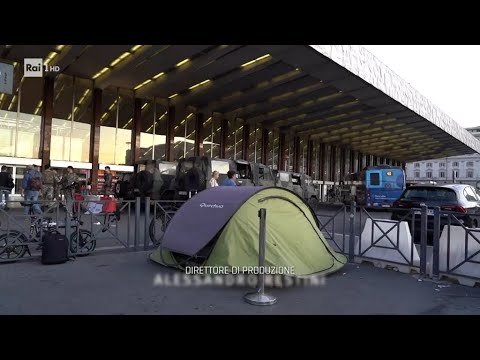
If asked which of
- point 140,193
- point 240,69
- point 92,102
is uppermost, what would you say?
point 240,69

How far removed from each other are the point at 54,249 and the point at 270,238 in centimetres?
376

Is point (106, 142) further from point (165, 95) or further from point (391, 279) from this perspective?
point (391, 279)

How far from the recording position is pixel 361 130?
33.1 metres

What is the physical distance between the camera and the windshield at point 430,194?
9554mm

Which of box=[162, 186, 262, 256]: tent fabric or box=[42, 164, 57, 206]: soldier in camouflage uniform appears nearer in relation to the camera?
box=[162, 186, 262, 256]: tent fabric

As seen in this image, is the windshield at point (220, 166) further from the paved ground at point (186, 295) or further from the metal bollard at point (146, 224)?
the paved ground at point (186, 295)

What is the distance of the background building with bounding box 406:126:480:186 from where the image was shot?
9362cm

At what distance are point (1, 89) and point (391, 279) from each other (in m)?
10.4

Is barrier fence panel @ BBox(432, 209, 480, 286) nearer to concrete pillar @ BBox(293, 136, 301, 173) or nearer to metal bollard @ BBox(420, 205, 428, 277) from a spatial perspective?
metal bollard @ BBox(420, 205, 428, 277)

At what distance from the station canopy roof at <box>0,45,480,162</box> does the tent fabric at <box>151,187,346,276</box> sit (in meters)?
9.67

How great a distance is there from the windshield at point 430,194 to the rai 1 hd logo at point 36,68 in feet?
53.0

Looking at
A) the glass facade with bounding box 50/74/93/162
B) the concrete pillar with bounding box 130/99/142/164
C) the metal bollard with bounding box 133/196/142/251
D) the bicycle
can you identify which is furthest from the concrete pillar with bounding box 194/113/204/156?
the bicycle
